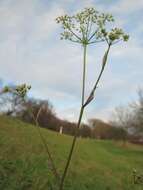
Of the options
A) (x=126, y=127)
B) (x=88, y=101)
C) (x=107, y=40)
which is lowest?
(x=88, y=101)

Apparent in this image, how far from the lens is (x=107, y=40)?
1.91 m

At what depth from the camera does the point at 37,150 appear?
639 inches

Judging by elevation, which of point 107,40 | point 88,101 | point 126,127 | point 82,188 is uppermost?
point 126,127

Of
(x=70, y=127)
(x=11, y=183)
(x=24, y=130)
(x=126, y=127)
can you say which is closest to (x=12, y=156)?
(x=11, y=183)

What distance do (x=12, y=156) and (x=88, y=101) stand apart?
38.9 ft

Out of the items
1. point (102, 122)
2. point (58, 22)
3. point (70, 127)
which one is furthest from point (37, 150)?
point (102, 122)

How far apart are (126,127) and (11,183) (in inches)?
1699

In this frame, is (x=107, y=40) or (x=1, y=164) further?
(x=1, y=164)

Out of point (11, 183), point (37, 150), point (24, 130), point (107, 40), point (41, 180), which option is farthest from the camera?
point (24, 130)

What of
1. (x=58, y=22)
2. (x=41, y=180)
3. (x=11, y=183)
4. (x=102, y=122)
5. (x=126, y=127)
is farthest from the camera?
(x=102, y=122)

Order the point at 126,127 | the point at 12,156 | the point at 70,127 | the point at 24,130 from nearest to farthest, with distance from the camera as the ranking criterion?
the point at 12,156 < the point at 24,130 < the point at 126,127 < the point at 70,127

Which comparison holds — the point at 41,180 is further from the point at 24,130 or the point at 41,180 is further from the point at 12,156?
the point at 24,130

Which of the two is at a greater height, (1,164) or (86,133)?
(86,133)

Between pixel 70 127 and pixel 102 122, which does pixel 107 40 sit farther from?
pixel 102 122
